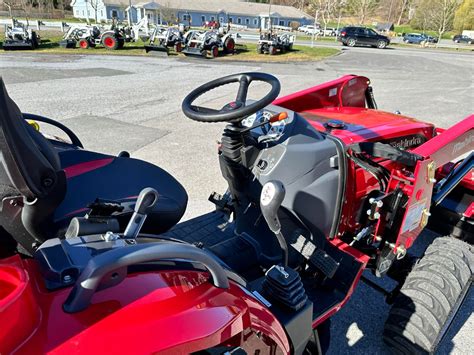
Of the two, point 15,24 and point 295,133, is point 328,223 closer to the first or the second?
point 295,133

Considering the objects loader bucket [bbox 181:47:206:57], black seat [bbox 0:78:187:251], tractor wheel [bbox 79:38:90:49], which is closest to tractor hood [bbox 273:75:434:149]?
black seat [bbox 0:78:187:251]

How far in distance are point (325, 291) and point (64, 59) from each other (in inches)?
632

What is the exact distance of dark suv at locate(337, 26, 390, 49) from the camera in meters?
28.2

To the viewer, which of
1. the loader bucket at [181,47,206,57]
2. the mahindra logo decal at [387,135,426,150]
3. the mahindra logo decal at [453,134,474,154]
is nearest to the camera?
the mahindra logo decal at [453,134,474,154]

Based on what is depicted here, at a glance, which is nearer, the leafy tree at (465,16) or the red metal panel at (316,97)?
the red metal panel at (316,97)

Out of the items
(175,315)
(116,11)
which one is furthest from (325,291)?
(116,11)

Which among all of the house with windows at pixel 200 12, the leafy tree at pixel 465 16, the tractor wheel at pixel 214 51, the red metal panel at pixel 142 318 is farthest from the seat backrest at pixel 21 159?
the leafy tree at pixel 465 16

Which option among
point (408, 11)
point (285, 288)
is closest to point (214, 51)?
point (285, 288)

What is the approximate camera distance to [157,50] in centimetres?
1798

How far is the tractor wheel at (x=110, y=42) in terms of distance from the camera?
62.1 feet

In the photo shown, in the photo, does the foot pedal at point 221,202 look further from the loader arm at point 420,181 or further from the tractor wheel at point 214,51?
the tractor wheel at point 214,51

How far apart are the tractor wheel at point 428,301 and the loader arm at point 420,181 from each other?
0.63 ft

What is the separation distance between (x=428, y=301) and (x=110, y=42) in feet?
64.9

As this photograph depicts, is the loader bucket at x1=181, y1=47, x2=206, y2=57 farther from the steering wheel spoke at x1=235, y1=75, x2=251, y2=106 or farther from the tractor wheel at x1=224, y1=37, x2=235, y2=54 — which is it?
the steering wheel spoke at x1=235, y1=75, x2=251, y2=106
